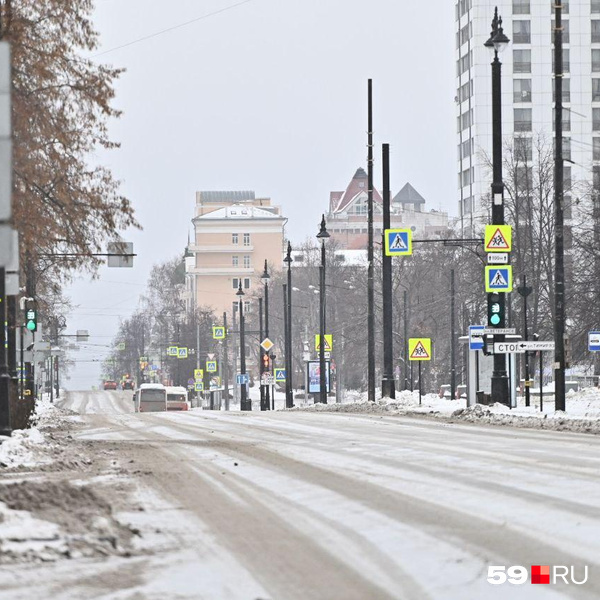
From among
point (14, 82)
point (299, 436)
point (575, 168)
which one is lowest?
point (299, 436)

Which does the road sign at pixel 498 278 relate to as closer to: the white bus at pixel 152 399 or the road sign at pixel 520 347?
the road sign at pixel 520 347

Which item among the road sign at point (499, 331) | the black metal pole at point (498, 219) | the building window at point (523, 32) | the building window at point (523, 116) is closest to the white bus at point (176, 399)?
the black metal pole at point (498, 219)

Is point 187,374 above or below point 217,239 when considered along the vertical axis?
below

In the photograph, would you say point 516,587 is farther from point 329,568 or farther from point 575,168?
point 575,168

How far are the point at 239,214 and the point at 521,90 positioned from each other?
51.2 meters

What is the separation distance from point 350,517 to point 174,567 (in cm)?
278

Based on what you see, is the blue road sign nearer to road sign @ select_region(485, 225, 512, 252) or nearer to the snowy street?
road sign @ select_region(485, 225, 512, 252)

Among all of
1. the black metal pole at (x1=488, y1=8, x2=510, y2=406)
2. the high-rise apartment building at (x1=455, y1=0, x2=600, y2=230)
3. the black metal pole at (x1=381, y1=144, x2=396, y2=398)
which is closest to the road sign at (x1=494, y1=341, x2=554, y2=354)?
the black metal pole at (x1=488, y1=8, x2=510, y2=406)

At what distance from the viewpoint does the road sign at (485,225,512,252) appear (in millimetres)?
35562

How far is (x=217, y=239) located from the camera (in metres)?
190

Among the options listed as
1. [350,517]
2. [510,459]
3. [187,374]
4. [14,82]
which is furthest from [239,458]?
[187,374]

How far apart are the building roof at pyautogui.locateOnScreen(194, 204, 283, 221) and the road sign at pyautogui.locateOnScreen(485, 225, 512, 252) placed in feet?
503

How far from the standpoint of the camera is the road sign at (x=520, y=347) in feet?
113

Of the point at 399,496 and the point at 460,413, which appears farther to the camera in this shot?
the point at 460,413
